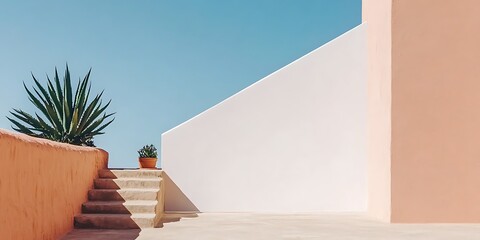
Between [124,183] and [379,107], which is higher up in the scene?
[379,107]

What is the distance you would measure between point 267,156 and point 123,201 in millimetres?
2164

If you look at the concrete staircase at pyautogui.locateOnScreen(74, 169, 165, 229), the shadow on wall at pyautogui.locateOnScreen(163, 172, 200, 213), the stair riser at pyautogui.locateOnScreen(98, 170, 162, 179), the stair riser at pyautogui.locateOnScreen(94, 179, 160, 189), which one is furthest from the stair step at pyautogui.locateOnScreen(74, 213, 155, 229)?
the shadow on wall at pyautogui.locateOnScreen(163, 172, 200, 213)

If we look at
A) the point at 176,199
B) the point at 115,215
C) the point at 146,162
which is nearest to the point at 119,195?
the point at 115,215

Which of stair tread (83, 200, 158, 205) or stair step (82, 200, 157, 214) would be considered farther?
stair tread (83, 200, 158, 205)

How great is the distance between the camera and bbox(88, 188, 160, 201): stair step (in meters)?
6.05

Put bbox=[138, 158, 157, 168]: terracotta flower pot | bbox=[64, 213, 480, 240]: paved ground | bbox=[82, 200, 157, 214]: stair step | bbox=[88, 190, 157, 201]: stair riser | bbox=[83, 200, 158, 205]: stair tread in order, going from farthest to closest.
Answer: bbox=[138, 158, 157, 168]: terracotta flower pot, bbox=[88, 190, 157, 201]: stair riser, bbox=[83, 200, 158, 205]: stair tread, bbox=[82, 200, 157, 214]: stair step, bbox=[64, 213, 480, 240]: paved ground

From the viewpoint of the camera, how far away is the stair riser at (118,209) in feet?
18.7

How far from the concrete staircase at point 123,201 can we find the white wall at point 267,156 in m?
0.73

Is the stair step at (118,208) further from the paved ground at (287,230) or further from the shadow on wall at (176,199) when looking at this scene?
the shadow on wall at (176,199)

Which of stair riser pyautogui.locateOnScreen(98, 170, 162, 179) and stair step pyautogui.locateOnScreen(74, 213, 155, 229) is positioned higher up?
stair riser pyautogui.locateOnScreen(98, 170, 162, 179)

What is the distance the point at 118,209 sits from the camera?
573cm

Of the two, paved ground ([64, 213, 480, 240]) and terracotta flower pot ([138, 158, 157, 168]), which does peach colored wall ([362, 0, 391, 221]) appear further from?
terracotta flower pot ([138, 158, 157, 168])

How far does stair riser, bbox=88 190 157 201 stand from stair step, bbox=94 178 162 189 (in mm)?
250
